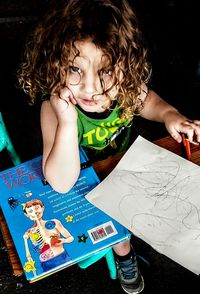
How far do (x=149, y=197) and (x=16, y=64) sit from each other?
1.58 m

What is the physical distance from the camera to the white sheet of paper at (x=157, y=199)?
2.57 feet

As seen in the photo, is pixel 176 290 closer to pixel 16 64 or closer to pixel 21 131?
pixel 21 131

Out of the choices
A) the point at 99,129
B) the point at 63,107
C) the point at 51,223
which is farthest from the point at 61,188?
the point at 99,129

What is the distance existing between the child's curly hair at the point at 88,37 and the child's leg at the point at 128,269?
1.90ft

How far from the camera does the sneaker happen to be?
52.3 inches

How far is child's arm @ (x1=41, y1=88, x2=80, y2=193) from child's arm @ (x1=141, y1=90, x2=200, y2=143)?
0.30m

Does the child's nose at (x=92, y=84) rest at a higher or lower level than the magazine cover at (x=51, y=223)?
higher

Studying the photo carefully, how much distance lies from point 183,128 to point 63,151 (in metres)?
0.36

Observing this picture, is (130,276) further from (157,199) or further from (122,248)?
(157,199)

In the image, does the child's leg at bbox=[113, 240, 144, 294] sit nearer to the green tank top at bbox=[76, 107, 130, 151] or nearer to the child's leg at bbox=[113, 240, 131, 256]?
the child's leg at bbox=[113, 240, 131, 256]

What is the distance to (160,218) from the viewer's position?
0.82 metres

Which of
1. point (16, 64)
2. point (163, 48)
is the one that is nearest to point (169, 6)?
point (163, 48)

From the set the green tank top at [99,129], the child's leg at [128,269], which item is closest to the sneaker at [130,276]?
the child's leg at [128,269]

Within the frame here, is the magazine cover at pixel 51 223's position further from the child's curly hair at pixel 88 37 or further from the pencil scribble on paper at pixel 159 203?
the child's curly hair at pixel 88 37
